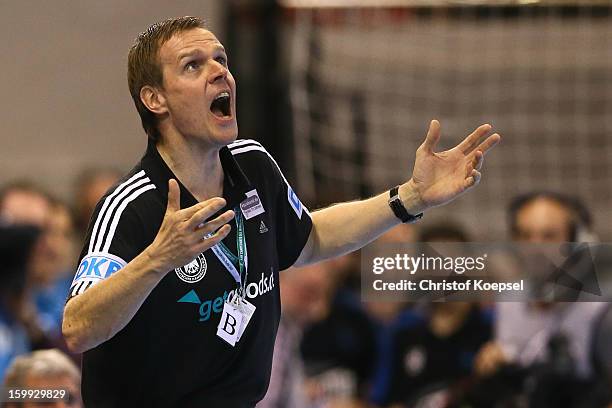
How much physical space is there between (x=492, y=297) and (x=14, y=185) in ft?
8.82

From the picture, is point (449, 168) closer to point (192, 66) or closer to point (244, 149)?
point (244, 149)

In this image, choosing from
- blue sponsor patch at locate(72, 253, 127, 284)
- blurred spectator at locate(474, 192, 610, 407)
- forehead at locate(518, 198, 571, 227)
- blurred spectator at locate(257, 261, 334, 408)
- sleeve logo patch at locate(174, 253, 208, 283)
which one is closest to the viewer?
blue sponsor patch at locate(72, 253, 127, 284)

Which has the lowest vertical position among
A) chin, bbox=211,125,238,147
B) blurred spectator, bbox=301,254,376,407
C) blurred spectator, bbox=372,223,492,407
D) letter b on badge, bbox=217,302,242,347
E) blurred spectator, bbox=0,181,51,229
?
blurred spectator, bbox=301,254,376,407

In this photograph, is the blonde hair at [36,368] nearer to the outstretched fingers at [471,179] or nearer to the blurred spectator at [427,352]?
the outstretched fingers at [471,179]

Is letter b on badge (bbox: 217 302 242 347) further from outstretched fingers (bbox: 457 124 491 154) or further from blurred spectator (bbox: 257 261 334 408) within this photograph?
blurred spectator (bbox: 257 261 334 408)

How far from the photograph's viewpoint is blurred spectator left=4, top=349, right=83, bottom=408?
11.6 ft

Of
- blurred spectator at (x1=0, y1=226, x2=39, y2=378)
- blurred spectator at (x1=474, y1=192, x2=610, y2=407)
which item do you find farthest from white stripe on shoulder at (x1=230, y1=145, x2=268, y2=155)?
blurred spectator at (x1=474, y1=192, x2=610, y2=407)

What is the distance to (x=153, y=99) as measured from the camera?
3086 millimetres

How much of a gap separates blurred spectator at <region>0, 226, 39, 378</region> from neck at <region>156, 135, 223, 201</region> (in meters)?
0.67

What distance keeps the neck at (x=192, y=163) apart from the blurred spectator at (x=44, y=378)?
2.75ft

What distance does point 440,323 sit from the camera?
4957mm

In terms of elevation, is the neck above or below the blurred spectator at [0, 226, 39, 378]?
above

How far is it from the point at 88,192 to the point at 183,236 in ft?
10.9

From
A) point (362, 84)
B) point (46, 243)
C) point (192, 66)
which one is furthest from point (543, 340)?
point (362, 84)
